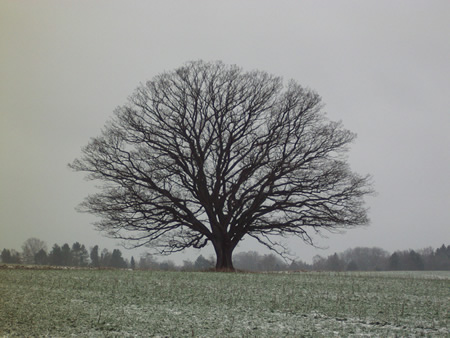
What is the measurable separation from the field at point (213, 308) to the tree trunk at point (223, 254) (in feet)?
30.3

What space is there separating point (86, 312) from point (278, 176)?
16.9 meters

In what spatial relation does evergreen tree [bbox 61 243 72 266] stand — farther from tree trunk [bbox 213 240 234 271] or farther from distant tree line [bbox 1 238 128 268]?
tree trunk [bbox 213 240 234 271]

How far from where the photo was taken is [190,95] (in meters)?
26.7

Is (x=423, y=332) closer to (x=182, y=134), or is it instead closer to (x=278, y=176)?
(x=278, y=176)

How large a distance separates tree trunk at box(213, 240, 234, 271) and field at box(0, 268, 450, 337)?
9.25 m

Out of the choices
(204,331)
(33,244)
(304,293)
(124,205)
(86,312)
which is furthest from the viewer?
(33,244)

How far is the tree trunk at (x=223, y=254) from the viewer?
2591cm

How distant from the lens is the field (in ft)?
29.9

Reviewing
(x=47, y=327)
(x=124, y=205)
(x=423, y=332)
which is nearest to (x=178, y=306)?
(x=47, y=327)

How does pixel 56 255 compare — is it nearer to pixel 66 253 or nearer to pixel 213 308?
pixel 66 253

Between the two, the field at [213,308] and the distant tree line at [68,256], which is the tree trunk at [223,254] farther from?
the distant tree line at [68,256]

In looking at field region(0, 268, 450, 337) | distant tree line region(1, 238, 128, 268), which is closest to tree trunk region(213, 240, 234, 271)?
field region(0, 268, 450, 337)

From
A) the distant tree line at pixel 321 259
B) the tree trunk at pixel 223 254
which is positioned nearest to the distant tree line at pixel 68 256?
the distant tree line at pixel 321 259

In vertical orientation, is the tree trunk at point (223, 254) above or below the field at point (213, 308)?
above
